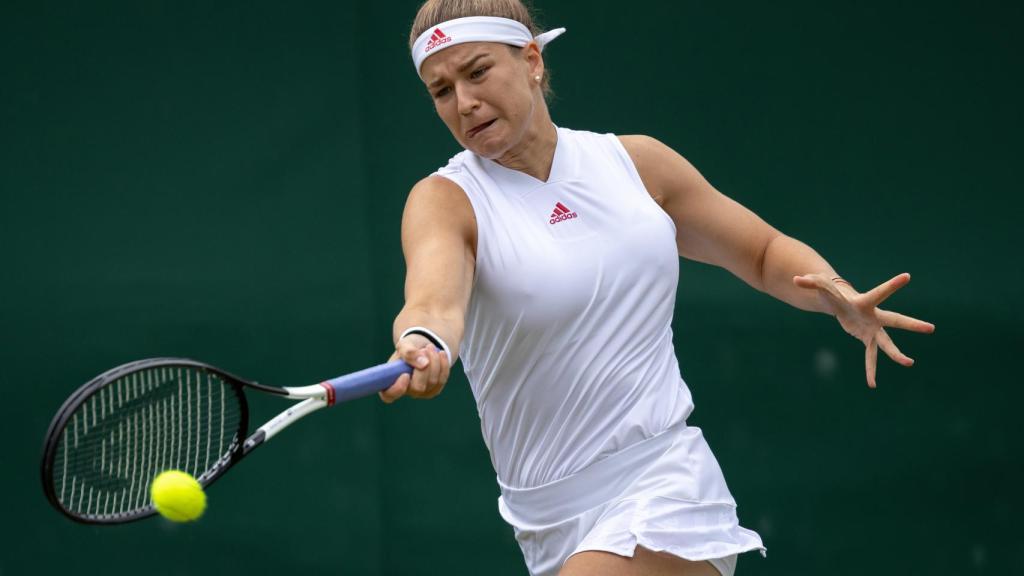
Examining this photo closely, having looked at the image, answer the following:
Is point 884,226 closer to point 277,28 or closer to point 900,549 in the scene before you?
point 900,549

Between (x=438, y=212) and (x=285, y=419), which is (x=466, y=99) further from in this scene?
(x=285, y=419)

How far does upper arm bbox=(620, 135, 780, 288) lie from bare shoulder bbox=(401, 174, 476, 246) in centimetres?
45

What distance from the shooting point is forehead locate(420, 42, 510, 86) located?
9.06 ft

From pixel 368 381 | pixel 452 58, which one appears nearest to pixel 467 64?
pixel 452 58

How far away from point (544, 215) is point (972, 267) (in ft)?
6.45

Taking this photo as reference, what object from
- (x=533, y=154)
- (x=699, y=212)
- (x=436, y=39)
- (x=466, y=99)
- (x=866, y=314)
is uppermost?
(x=436, y=39)

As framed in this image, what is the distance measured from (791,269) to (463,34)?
83 cm

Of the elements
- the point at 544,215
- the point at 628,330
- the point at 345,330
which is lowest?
the point at 345,330

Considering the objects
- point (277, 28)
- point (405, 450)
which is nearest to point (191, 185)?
point (277, 28)

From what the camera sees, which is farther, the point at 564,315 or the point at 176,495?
the point at 564,315

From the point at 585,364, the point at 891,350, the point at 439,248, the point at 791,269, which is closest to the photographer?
the point at 439,248

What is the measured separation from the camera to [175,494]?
2229 mm

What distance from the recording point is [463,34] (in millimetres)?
2775

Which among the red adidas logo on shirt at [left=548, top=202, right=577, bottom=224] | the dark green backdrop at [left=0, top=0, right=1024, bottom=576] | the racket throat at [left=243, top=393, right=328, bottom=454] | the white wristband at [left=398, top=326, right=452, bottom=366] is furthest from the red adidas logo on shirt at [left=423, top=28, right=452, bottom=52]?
the dark green backdrop at [left=0, top=0, right=1024, bottom=576]
